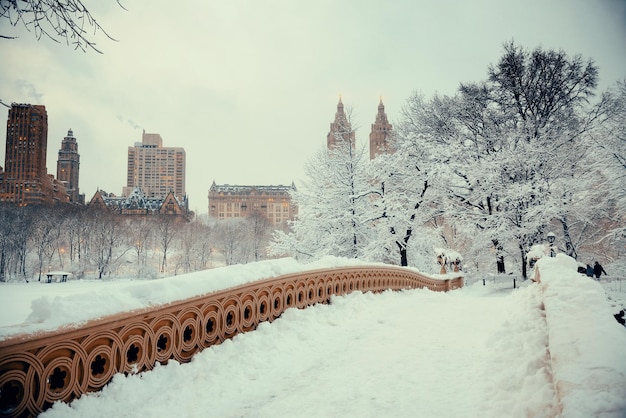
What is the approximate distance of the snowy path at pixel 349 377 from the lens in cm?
334

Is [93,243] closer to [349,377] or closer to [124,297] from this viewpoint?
[124,297]

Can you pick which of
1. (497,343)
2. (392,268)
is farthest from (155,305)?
(392,268)

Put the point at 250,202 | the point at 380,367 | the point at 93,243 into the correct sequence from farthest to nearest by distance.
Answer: the point at 250,202
the point at 93,243
the point at 380,367

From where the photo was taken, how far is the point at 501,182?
80.0 ft

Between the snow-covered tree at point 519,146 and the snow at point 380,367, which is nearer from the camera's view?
the snow at point 380,367

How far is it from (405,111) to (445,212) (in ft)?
35.5

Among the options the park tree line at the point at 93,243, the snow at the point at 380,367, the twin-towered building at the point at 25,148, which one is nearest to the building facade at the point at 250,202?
the park tree line at the point at 93,243

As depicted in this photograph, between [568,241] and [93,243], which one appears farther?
[93,243]

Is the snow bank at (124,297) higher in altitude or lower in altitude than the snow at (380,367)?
higher

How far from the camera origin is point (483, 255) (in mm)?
27406

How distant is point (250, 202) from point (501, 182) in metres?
153

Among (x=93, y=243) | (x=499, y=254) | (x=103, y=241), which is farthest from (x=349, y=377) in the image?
(x=93, y=243)

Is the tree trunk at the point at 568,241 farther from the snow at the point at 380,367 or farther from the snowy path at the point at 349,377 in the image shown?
the snow at the point at 380,367

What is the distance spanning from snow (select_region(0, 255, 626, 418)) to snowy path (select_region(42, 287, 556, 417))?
0.01 metres
